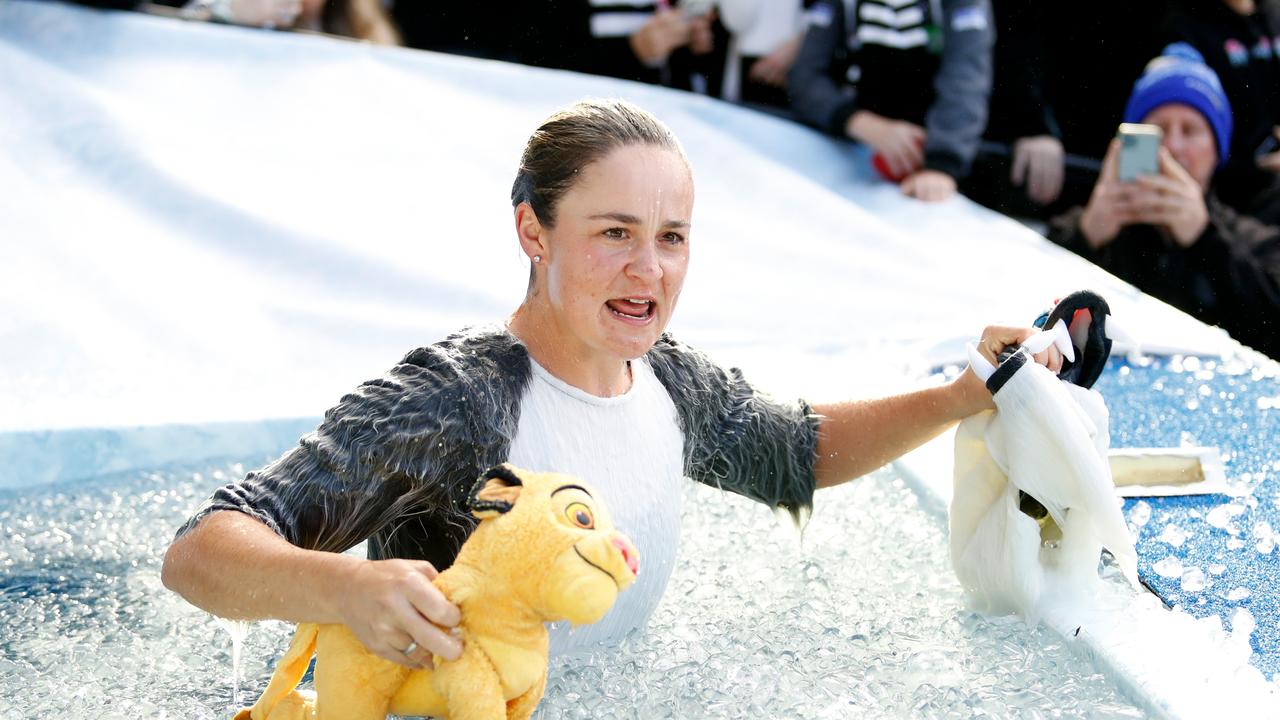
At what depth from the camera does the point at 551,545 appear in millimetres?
1214

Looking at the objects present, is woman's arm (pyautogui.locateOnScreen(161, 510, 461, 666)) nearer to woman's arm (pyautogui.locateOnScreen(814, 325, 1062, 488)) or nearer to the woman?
the woman

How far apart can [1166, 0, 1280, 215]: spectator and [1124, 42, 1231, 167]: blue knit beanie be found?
0.25 m

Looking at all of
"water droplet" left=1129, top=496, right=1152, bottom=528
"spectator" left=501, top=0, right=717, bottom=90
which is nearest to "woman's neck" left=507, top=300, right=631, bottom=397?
"water droplet" left=1129, top=496, right=1152, bottom=528

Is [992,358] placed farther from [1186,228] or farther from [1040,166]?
[1040,166]

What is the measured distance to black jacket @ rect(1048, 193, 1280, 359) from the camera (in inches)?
138

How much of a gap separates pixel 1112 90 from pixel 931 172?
953 millimetres

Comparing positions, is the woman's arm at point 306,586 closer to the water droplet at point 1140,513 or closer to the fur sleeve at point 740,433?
the fur sleeve at point 740,433

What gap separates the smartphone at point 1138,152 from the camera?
3.48 metres

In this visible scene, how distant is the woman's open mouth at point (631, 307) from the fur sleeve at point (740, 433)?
242 mm

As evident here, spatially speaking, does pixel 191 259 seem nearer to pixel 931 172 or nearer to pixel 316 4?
pixel 316 4

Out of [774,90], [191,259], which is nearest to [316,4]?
[191,259]

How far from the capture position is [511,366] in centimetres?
159

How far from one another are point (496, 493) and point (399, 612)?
0.47 feet

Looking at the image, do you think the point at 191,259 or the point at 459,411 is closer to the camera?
the point at 459,411
